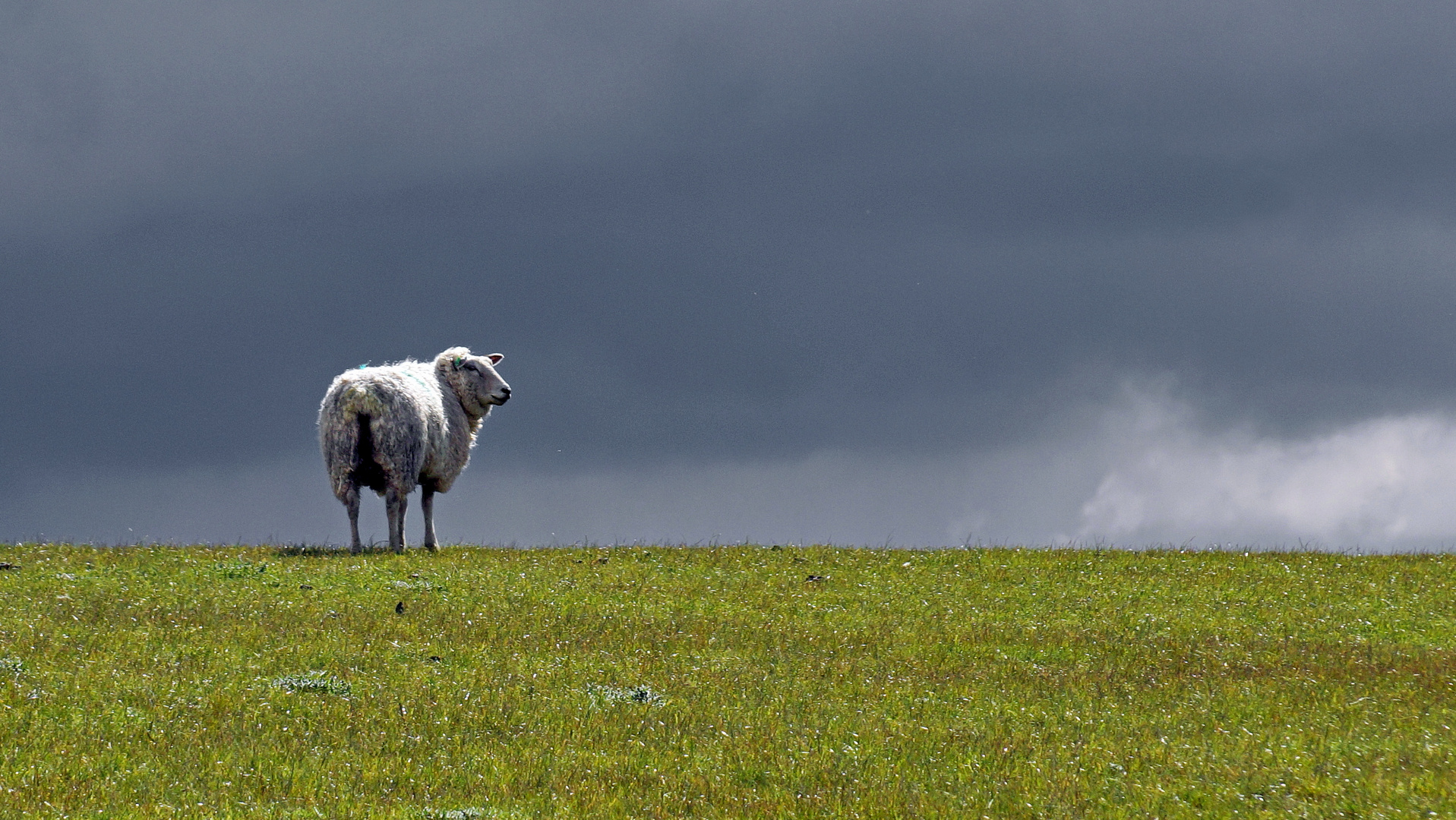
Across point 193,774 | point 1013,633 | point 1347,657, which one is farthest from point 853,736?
point 1347,657

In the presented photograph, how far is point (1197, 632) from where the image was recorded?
74.4 feet

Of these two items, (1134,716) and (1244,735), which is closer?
(1244,735)

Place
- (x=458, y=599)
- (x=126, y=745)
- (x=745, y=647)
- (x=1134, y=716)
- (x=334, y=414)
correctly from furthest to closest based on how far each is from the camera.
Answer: (x=334, y=414), (x=458, y=599), (x=745, y=647), (x=1134, y=716), (x=126, y=745)

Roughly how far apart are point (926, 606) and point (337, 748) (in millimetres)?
12668

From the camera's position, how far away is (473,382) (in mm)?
34938

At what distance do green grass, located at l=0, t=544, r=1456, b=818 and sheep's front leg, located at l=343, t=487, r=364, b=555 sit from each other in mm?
1107

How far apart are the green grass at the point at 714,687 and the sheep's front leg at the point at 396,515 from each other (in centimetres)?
176

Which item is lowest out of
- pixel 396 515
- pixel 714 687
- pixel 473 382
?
pixel 714 687

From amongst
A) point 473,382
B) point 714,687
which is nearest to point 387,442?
point 473,382

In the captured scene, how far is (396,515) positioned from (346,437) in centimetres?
200

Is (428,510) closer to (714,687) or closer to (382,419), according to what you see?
(382,419)

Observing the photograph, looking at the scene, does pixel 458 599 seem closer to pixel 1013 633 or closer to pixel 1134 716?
pixel 1013 633

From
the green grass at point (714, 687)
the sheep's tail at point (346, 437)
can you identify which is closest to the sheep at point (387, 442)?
the sheep's tail at point (346, 437)

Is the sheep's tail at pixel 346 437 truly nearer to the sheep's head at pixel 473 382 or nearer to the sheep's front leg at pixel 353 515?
the sheep's front leg at pixel 353 515
